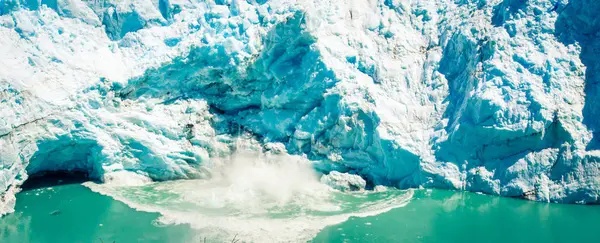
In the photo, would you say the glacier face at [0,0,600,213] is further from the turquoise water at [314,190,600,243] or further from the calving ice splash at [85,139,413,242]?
the turquoise water at [314,190,600,243]

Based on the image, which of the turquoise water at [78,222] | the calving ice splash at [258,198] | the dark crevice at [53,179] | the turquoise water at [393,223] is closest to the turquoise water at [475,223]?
the turquoise water at [393,223]

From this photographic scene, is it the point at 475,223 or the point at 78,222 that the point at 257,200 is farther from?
the point at 475,223

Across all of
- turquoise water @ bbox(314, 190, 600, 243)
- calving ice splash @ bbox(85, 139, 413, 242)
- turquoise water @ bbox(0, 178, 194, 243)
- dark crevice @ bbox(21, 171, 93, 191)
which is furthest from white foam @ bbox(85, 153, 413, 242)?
dark crevice @ bbox(21, 171, 93, 191)

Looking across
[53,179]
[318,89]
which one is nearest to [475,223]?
[318,89]

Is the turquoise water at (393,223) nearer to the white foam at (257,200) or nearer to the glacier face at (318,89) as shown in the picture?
the white foam at (257,200)

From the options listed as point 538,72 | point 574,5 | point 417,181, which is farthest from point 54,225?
point 574,5

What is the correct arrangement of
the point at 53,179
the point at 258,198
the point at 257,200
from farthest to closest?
the point at 53,179
the point at 258,198
the point at 257,200
